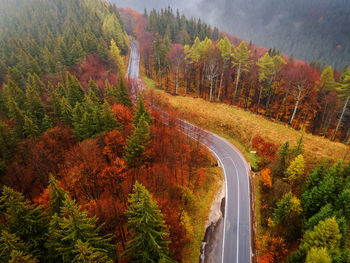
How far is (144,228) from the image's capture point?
53.6 feet

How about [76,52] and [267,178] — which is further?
[76,52]

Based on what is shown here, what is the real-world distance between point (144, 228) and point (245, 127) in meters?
36.2

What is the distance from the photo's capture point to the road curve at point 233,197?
2681 centimetres

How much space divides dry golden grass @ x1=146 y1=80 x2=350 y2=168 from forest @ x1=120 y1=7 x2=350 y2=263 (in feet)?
7.27

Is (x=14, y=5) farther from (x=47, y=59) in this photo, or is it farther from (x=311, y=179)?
(x=311, y=179)

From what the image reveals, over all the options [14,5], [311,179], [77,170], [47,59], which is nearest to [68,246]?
[77,170]

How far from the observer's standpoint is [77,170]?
26.9 metres

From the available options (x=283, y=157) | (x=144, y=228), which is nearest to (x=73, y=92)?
(x=144, y=228)

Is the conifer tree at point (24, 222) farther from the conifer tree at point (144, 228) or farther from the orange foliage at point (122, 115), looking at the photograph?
the orange foliage at point (122, 115)

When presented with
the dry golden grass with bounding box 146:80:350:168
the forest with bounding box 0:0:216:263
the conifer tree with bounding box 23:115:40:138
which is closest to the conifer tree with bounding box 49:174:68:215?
the forest with bounding box 0:0:216:263

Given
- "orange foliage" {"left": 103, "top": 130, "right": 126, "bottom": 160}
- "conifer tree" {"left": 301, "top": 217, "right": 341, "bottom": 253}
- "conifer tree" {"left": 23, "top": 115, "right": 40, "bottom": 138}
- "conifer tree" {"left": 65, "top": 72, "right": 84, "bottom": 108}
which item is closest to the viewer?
"conifer tree" {"left": 301, "top": 217, "right": 341, "bottom": 253}

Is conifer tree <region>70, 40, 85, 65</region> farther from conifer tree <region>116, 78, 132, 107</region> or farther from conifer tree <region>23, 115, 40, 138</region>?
conifer tree <region>23, 115, 40, 138</region>

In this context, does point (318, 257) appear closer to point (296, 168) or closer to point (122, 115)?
point (296, 168)

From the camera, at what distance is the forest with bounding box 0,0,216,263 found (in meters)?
15.5
